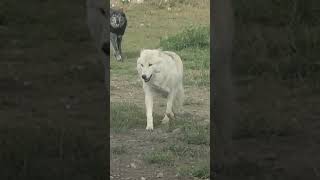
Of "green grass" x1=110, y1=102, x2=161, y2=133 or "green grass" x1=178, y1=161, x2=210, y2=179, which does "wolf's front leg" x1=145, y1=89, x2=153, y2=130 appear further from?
"green grass" x1=178, y1=161, x2=210, y2=179

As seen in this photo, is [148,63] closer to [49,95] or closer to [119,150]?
[119,150]

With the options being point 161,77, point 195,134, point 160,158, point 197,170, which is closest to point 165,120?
point 161,77

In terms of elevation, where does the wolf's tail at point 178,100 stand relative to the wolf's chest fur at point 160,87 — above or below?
below

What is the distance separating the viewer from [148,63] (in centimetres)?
591

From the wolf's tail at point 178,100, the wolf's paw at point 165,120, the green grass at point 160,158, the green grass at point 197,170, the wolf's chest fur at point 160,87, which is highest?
the wolf's chest fur at point 160,87

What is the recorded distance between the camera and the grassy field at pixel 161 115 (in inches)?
174

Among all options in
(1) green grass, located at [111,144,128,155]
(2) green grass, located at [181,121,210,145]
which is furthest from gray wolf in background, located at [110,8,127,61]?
(1) green grass, located at [111,144,128,155]

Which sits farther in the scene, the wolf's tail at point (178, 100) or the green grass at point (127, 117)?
the wolf's tail at point (178, 100)

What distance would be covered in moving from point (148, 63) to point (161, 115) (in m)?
0.62

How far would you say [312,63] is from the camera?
318 centimetres

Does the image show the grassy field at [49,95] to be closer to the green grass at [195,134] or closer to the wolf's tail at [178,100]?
the green grass at [195,134]

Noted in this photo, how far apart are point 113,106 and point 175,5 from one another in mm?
6872

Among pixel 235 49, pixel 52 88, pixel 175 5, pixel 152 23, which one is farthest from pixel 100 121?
pixel 175 5

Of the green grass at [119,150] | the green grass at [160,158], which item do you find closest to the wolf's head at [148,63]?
the green grass at [119,150]
